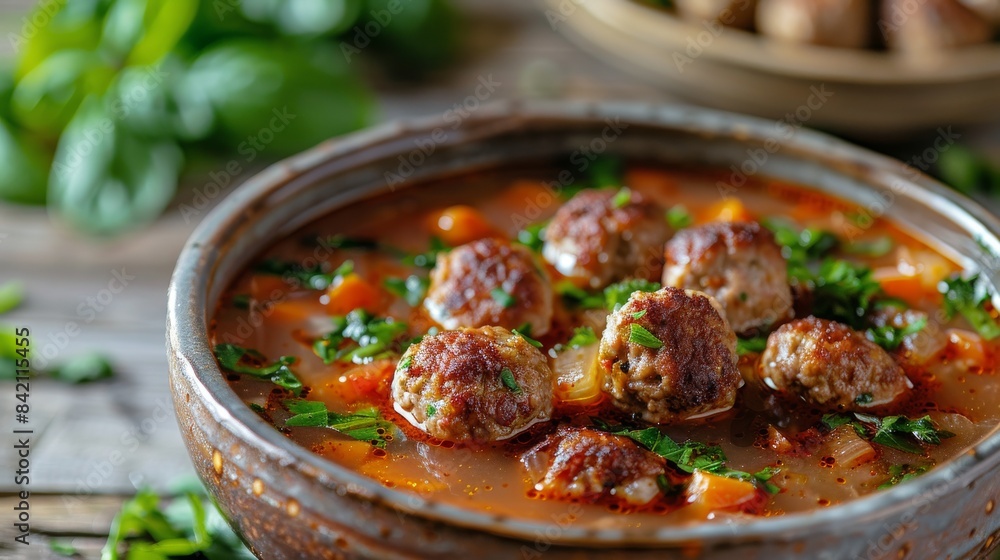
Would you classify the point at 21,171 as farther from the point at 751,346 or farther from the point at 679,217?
the point at 751,346

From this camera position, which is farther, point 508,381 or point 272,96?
point 272,96

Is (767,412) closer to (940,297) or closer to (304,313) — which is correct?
(940,297)

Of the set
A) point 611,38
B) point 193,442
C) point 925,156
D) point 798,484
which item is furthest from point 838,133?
point 193,442

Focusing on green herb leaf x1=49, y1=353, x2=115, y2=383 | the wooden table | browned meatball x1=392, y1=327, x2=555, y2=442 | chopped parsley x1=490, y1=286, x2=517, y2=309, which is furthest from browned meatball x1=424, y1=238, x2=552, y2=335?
green herb leaf x1=49, y1=353, x2=115, y2=383

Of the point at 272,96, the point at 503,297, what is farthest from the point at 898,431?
the point at 272,96

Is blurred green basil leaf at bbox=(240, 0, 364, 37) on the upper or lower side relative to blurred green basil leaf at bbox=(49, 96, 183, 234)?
upper

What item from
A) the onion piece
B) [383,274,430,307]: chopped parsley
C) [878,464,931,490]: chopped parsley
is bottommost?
[383,274,430,307]: chopped parsley

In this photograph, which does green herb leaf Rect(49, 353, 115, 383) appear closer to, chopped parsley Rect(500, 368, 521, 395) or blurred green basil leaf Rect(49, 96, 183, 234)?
blurred green basil leaf Rect(49, 96, 183, 234)
